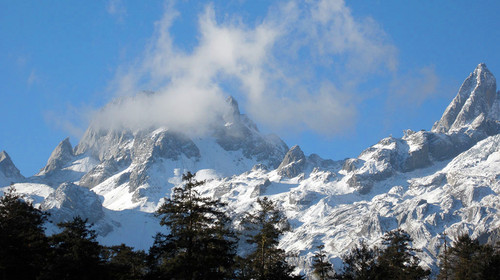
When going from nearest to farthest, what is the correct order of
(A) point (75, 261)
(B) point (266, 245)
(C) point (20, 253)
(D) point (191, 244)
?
1. (D) point (191, 244)
2. (A) point (75, 261)
3. (C) point (20, 253)
4. (B) point (266, 245)

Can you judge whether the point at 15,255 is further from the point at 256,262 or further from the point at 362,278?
the point at 362,278

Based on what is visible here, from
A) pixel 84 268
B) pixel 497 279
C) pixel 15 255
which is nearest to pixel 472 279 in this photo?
pixel 497 279

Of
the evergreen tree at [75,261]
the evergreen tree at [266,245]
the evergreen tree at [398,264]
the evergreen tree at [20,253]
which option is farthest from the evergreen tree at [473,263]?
the evergreen tree at [20,253]

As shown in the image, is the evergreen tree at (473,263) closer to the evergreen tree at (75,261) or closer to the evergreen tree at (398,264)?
the evergreen tree at (398,264)

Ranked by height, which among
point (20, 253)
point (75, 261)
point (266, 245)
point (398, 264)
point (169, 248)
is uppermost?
point (266, 245)

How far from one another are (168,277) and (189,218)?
4.93 m

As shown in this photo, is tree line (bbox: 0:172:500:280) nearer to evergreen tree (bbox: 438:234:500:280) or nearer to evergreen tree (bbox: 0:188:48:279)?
evergreen tree (bbox: 0:188:48:279)

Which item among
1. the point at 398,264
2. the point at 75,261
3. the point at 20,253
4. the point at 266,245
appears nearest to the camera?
the point at 75,261

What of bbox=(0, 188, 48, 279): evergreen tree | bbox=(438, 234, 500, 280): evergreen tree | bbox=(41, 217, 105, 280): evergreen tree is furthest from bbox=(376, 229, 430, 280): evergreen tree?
bbox=(0, 188, 48, 279): evergreen tree

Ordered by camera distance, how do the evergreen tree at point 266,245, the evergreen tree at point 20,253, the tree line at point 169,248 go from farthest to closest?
the evergreen tree at point 266,245 → the evergreen tree at point 20,253 → the tree line at point 169,248

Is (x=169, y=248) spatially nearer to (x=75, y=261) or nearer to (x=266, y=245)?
(x=75, y=261)

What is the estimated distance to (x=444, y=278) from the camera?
6875 centimetres

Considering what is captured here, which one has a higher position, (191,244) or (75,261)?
(75,261)

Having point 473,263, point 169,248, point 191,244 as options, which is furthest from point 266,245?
point 473,263
